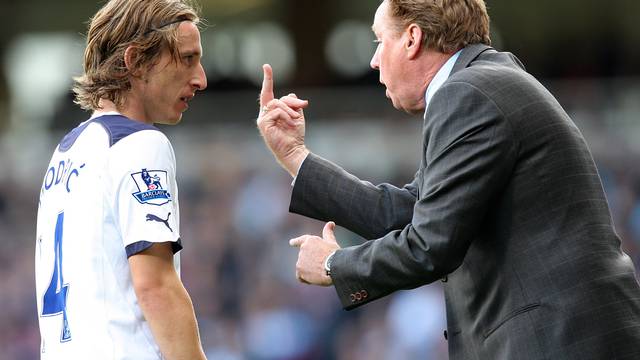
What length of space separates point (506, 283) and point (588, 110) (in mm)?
8569

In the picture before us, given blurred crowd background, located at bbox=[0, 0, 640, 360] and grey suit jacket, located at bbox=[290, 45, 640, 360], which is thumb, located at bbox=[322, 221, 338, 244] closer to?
grey suit jacket, located at bbox=[290, 45, 640, 360]

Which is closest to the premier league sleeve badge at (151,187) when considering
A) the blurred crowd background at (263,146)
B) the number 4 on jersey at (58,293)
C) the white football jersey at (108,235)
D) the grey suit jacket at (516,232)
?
the white football jersey at (108,235)

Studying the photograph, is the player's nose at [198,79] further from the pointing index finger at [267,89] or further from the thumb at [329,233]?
→ the thumb at [329,233]

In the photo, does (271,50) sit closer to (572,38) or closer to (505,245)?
(572,38)

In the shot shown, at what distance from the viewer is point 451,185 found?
3652 millimetres

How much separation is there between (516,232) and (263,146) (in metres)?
8.29

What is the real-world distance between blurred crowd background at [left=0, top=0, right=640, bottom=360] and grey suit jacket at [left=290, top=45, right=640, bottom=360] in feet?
21.3

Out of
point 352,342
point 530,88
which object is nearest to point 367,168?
point 352,342

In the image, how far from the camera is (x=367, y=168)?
11.7 metres

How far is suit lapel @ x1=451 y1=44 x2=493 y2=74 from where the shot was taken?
3.96 metres

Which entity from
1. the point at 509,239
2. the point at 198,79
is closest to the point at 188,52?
the point at 198,79

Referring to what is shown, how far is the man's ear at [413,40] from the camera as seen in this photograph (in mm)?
4027

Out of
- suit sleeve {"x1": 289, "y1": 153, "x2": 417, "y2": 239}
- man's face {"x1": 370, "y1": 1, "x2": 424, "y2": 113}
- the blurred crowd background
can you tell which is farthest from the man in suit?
→ the blurred crowd background

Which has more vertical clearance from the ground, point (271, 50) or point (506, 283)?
point (506, 283)
